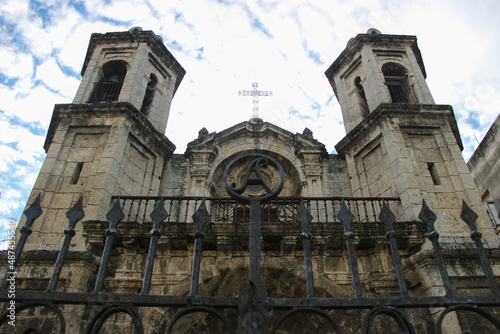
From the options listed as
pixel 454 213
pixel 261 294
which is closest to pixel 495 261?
pixel 454 213

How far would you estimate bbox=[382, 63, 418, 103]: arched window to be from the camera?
10.9 m

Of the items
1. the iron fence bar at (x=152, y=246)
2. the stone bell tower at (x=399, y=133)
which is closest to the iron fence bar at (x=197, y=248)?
the iron fence bar at (x=152, y=246)

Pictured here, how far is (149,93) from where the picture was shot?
11734mm

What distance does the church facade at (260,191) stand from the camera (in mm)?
6711

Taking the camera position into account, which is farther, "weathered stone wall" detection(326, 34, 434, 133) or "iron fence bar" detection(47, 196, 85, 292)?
"weathered stone wall" detection(326, 34, 434, 133)

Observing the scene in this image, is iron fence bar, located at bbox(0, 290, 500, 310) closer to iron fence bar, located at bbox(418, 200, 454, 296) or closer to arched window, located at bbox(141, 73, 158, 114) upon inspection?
iron fence bar, located at bbox(418, 200, 454, 296)

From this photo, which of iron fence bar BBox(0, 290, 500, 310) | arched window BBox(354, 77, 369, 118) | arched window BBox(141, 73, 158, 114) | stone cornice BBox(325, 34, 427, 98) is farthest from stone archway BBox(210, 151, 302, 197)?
iron fence bar BBox(0, 290, 500, 310)

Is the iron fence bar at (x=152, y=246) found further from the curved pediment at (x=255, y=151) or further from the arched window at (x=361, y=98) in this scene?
the arched window at (x=361, y=98)

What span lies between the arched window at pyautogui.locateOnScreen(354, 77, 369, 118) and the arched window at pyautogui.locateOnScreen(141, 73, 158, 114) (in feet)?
22.4

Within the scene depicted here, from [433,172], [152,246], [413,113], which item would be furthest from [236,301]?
[413,113]

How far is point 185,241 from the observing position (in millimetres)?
7086

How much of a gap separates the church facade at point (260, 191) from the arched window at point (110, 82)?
0.13 feet

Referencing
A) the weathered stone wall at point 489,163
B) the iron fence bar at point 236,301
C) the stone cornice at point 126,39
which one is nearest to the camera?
the iron fence bar at point 236,301

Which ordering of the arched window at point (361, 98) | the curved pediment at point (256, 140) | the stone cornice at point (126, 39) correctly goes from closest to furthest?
the curved pediment at point (256, 140), the arched window at point (361, 98), the stone cornice at point (126, 39)
